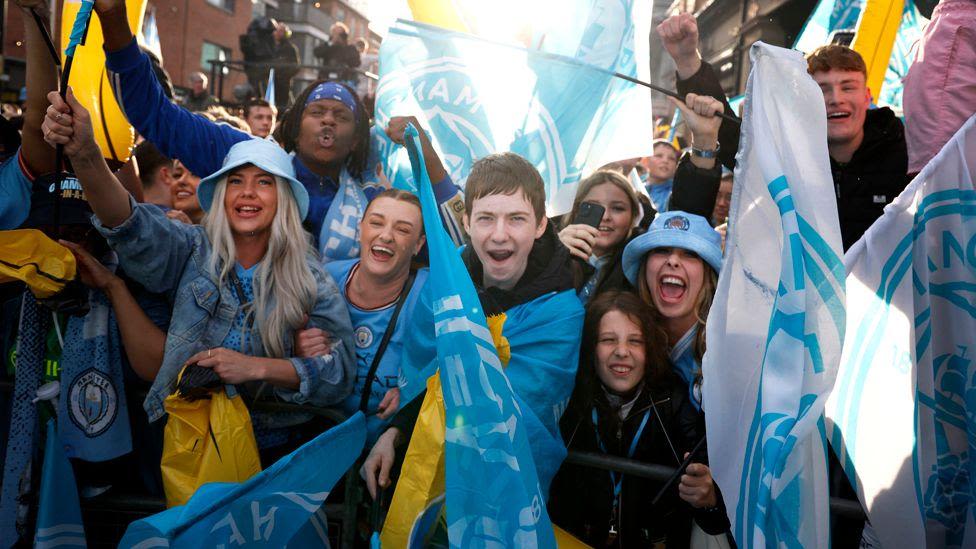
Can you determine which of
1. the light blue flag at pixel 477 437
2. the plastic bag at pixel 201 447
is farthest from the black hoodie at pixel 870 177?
the plastic bag at pixel 201 447

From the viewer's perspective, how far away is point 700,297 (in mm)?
2807

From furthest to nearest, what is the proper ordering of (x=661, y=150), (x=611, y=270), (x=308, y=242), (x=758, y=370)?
(x=661, y=150), (x=611, y=270), (x=308, y=242), (x=758, y=370)

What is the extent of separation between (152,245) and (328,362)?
72 centimetres

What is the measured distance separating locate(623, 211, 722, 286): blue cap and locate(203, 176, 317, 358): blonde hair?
1.27 m

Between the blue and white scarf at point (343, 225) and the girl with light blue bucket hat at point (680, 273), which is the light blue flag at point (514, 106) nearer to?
the blue and white scarf at point (343, 225)

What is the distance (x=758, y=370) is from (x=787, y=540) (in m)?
0.45

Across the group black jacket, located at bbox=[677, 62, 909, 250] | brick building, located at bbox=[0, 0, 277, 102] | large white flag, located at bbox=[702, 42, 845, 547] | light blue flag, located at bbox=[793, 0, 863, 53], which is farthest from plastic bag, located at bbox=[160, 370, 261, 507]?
brick building, located at bbox=[0, 0, 277, 102]

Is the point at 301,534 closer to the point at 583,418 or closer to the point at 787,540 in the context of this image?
the point at 583,418

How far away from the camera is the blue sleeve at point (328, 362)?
2.57m

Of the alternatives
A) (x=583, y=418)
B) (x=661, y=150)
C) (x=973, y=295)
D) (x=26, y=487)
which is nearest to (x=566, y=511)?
(x=583, y=418)

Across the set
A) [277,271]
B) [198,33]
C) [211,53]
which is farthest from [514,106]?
[211,53]

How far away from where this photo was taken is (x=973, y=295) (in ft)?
6.82

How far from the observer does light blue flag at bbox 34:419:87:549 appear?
2414 millimetres

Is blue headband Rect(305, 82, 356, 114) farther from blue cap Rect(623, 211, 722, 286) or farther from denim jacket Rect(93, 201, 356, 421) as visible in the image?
blue cap Rect(623, 211, 722, 286)
